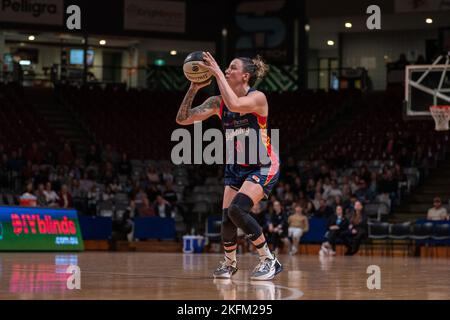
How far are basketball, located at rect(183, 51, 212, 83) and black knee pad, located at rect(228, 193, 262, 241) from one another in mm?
1307

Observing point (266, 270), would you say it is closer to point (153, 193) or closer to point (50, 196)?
point (50, 196)

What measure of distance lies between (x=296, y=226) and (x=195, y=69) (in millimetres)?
13874

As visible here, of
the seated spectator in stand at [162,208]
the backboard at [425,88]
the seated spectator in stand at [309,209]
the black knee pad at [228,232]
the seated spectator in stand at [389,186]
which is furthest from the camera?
the seated spectator in stand at [389,186]

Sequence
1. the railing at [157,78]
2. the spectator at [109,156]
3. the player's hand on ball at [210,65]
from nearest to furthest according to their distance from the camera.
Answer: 1. the player's hand on ball at [210,65]
2. the spectator at [109,156]
3. the railing at [157,78]

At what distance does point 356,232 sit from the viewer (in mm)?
21766

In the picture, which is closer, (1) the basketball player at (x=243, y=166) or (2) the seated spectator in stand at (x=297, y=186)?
(1) the basketball player at (x=243, y=166)

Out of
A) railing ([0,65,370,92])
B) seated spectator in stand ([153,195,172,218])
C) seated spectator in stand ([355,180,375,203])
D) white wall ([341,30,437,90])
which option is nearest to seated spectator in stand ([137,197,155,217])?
seated spectator in stand ([153,195,172,218])

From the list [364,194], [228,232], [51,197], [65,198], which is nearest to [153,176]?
[65,198]

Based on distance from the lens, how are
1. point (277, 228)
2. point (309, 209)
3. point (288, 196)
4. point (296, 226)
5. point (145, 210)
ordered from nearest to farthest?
point (277, 228)
point (296, 226)
point (309, 209)
point (145, 210)
point (288, 196)

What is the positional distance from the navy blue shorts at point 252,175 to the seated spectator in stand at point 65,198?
45.7 ft

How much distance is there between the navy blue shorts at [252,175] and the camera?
9.43 meters

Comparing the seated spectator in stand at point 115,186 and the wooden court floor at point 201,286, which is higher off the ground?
the wooden court floor at point 201,286

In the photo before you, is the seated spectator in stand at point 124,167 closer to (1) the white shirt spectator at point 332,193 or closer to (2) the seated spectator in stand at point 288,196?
(2) the seated spectator in stand at point 288,196

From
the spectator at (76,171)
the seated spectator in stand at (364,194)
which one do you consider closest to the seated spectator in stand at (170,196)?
the spectator at (76,171)
